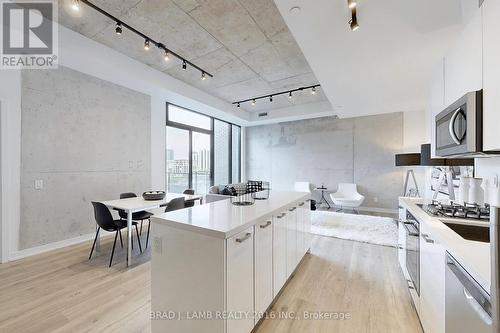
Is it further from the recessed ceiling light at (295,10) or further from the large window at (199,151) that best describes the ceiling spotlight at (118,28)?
the large window at (199,151)

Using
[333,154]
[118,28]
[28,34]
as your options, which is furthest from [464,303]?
[333,154]

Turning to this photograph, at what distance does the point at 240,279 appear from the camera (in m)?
1.38

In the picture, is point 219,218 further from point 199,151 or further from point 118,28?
point 199,151

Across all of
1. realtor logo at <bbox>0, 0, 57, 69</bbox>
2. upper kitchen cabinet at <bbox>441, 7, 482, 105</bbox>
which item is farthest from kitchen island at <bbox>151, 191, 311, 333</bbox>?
realtor logo at <bbox>0, 0, 57, 69</bbox>

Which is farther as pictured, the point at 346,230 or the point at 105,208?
the point at 346,230

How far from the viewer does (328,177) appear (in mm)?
6637

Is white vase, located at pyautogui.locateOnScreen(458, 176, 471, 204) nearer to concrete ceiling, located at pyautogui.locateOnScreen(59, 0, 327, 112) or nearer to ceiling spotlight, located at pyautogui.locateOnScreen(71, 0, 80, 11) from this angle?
concrete ceiling, located at pyautogui.locateOnScreen(59, 0, 327, 112)

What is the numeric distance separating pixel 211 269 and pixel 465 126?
1683mm

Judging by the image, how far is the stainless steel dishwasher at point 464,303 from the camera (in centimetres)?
76

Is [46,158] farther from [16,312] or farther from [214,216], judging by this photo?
[214,216]

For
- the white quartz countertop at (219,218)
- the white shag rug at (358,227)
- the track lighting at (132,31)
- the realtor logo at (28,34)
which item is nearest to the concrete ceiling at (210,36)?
the track lighting at (132,31)

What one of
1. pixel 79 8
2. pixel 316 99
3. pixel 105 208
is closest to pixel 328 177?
pixel 316 99

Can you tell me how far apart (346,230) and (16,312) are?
4595 mm

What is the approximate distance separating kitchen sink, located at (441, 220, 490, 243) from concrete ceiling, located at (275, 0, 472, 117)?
1.34 m
